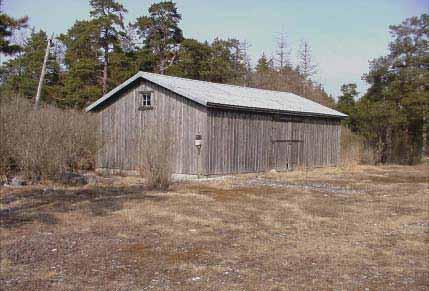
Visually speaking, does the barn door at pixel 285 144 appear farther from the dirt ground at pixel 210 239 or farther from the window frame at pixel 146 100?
the dirt ground at pixel 210 239

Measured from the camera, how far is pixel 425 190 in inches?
666

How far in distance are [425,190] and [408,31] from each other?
619 inches

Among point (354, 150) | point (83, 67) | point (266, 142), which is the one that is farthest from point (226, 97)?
point (83, 67)

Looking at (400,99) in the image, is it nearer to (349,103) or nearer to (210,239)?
(349,103)

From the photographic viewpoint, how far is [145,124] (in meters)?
21.0

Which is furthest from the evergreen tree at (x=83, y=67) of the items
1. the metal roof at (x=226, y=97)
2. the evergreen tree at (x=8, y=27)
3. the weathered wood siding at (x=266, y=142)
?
the evergreen tree at (x=8, y=27)

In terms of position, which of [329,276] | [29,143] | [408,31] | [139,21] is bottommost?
[329,276]

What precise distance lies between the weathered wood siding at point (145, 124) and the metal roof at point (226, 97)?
0.39m

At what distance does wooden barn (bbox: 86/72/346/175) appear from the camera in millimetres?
19828

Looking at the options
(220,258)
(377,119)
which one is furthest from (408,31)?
(220,258)

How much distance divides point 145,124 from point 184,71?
1933 centimetres

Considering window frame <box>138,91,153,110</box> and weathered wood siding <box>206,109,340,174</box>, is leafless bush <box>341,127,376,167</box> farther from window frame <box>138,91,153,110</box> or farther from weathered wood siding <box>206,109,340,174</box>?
window frame <box>138,91,153,110</box>

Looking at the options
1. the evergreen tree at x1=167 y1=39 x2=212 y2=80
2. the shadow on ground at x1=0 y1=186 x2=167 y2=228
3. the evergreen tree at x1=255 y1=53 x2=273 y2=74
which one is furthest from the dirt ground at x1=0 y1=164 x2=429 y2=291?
the evergreen tree at x1=255 y1=53 x2=273 y2=74

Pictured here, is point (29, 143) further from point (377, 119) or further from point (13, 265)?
point (377, 119)
